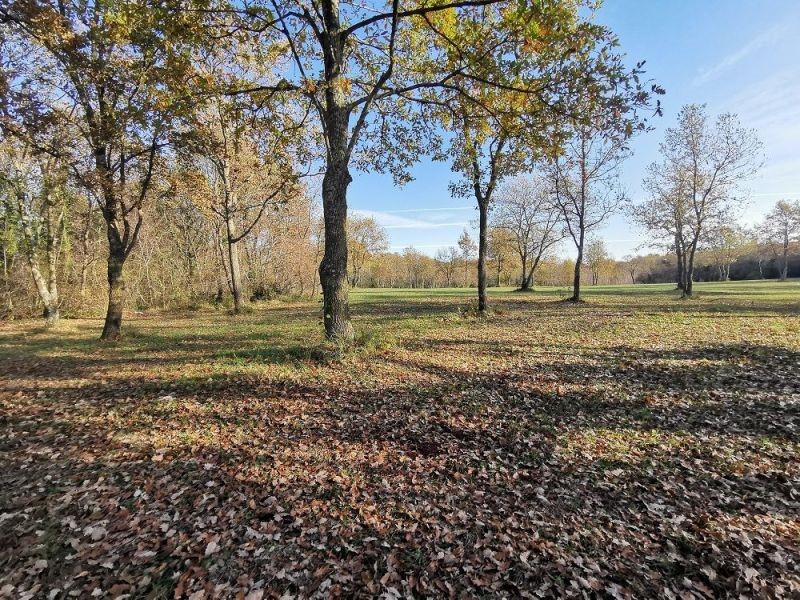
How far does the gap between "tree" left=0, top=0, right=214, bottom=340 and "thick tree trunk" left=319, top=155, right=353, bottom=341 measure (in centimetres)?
366

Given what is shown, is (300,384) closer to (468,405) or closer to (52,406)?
(468,405)

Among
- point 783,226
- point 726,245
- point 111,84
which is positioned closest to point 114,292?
point 111,84

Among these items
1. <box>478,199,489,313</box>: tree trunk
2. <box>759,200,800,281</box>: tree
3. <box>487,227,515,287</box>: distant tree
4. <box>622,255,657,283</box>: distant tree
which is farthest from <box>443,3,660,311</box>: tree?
<box>622,255,657,283</box>: distant tree

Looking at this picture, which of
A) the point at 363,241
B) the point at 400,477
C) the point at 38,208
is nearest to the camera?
the point at 400,477

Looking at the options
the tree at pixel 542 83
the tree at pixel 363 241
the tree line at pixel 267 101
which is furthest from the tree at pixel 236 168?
the tree at pixel 363 241

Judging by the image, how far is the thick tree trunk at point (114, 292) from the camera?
12.1 meters

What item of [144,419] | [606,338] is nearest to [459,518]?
[144,419]

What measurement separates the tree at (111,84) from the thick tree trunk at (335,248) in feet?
12.0

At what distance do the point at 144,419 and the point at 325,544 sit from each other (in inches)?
166

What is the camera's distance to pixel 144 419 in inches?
235

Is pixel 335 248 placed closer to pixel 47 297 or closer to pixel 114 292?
pixel 114 292

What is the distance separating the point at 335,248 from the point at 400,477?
236 inches

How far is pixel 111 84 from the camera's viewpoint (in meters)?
10.6

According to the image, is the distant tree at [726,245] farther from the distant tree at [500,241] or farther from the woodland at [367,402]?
the distant tree at [500,241]
